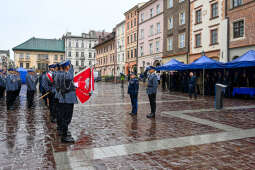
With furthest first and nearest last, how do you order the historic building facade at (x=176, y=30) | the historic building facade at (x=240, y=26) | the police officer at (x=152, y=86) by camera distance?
the historic building facade at (x=176, y=30) → the historic building facade at (x=240, y=26) → the police officer at (x=152, y=86)

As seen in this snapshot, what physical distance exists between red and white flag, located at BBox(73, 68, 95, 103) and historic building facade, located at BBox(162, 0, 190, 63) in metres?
24.2

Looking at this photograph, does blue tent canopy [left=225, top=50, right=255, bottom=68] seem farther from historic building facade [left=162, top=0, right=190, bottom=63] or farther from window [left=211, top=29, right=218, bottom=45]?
historic building facade [left=162, top=0, right=190, bottom=63]

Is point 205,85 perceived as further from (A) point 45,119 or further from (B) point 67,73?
(B) point 67,73

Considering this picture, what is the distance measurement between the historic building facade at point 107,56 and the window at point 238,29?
34910mm

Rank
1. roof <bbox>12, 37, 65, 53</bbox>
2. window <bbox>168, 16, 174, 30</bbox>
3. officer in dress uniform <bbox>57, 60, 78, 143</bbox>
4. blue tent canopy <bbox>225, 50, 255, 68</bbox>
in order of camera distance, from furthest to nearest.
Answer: roof <bbox>12, 37, 65, 53</bbox> < window <bbox>168, 16, 174, 30</bbox> < blue tent canopy <bbox>225, 50, 255, 68</bbox> < officer in dress uniform <bbox>57, 60, 78, 143</bbox>

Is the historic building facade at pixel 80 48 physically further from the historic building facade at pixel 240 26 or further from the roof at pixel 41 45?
the historic building facade at pixel 240 26

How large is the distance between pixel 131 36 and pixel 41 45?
139 feet

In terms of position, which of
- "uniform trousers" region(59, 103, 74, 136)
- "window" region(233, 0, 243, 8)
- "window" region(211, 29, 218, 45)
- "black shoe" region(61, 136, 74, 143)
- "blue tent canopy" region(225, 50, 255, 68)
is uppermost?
"window" region(233, 0, 243, 8)

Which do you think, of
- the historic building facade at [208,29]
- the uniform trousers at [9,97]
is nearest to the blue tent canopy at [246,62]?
the historic building facade at [208,29]

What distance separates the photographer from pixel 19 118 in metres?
8.18

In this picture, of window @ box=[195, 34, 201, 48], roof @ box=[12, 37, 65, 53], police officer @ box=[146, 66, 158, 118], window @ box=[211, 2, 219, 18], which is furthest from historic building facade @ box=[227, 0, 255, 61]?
roof @ box=[12, 37, 65, 53]

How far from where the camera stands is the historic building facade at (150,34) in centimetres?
3631

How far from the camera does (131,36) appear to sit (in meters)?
47.9

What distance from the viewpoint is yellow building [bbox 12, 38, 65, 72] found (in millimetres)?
75312
